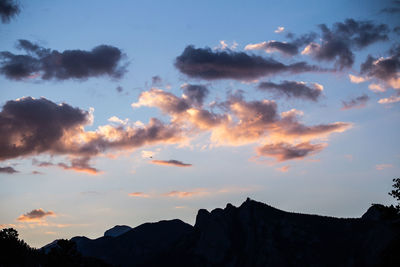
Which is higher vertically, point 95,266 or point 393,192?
point 393,192

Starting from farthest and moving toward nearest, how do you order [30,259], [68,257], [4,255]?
[30,259] < [4,255] < [68,257]

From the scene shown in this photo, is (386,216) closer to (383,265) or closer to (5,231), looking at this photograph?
(383,265)

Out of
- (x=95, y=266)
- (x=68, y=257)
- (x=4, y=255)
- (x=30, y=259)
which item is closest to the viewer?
(x=68, y=257)

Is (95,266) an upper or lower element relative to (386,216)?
lower

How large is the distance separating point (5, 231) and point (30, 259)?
15538 millimetres

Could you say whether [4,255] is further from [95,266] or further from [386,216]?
[386,216]

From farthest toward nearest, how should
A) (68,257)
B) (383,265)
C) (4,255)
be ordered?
(4,255) < (68,257) < (383,265)

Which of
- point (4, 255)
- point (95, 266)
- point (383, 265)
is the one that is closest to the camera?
point (383, 265)

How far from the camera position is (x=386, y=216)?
62.2 metres

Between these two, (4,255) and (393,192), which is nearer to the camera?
(393,192)

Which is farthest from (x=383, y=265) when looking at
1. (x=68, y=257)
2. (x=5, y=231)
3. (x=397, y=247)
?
(x=5, y=231)

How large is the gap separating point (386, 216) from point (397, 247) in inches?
209

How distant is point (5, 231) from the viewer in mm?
172125

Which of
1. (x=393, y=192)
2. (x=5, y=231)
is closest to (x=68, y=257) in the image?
(x=5, y=231)
